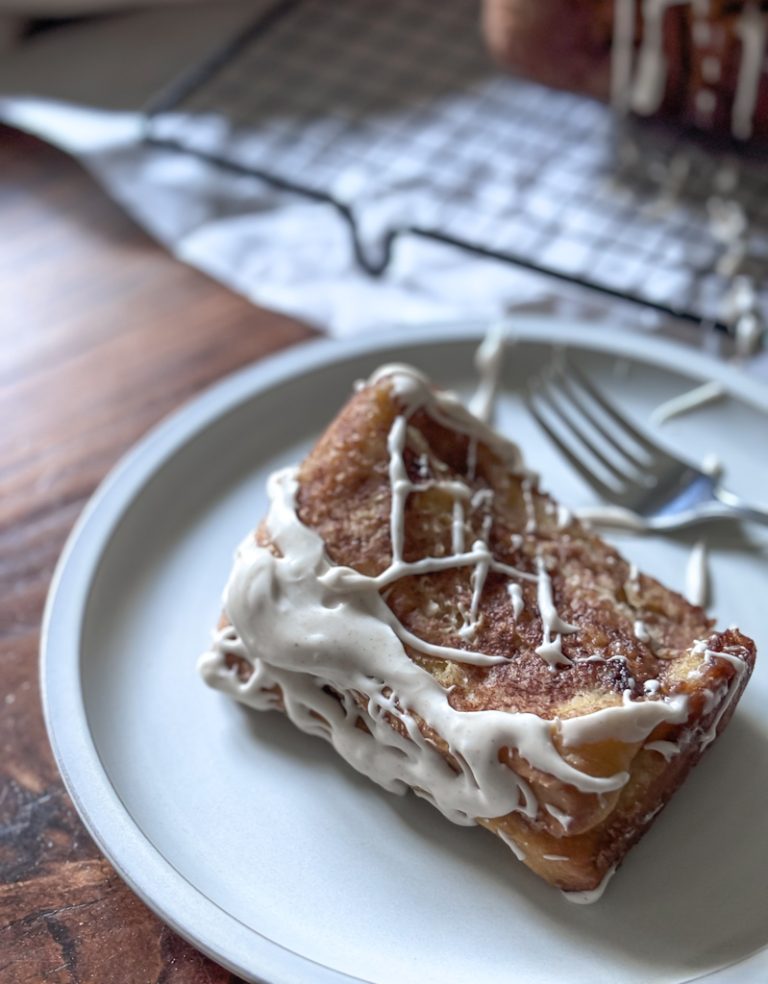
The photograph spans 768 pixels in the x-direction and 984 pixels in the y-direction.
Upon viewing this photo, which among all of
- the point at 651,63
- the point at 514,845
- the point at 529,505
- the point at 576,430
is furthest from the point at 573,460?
the point at 651,63

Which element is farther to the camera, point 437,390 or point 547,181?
point 547,181

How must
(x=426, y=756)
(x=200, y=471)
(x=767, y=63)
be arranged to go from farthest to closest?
(x=767, y=63)
(x=200, y=471)
(x=426, y=756)

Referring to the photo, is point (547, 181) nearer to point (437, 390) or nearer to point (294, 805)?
point (437, 390)

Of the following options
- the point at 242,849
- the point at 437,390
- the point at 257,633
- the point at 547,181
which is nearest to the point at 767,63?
the point at 547,181

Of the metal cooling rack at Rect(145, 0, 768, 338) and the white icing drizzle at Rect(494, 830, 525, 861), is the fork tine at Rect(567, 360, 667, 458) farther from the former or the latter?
the white icing drizzle at Rect(494, 830, 525, 861)

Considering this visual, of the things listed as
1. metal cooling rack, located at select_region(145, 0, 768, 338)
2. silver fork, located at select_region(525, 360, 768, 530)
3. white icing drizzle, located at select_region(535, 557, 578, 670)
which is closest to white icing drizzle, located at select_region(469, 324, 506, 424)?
silver fork, located at select_region(525, 360, 768, 530)

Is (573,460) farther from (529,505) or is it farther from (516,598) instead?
(516,598)

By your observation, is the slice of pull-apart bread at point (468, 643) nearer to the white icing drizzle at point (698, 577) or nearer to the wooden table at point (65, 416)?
the white icing drizzle at point (698, 577)
